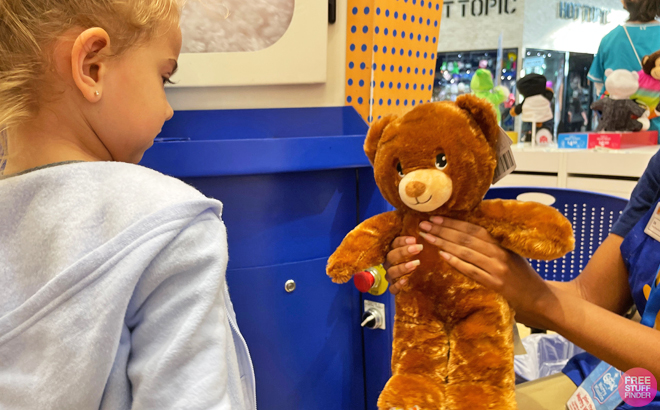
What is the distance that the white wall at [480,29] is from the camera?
4.90 m

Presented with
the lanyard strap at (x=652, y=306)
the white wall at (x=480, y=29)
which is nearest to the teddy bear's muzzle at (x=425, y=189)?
the lanyard strap at (x=652, y=306)

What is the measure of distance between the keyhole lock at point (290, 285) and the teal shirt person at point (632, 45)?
2.79 metres

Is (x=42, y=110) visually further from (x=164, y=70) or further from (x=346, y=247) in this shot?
(x=346, y=247)

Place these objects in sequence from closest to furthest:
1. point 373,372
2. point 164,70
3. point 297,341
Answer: point 164,70
point 297,341
point 373,372

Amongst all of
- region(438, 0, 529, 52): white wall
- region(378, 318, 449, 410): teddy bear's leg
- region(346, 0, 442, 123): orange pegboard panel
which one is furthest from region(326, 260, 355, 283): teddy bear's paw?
region(438, 0, 529, 52): white wall

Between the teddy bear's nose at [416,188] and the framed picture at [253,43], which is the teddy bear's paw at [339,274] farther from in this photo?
the framed picture at [253,43]

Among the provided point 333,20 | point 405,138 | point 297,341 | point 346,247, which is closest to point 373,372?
point 297,341

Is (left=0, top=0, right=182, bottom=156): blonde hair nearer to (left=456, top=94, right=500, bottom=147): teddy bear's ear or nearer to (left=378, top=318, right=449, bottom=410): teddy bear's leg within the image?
(left=456, top=94, right=500, bottom=147): teddy bear's ear

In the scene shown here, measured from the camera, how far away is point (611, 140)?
2.68 meters

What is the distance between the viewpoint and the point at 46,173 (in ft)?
1.69

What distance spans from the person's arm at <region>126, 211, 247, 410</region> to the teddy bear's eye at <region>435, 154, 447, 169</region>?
410mm

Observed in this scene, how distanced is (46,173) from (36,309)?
14 cm

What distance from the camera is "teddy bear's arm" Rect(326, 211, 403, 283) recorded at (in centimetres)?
83

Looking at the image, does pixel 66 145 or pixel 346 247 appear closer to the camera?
pixel 66 145
